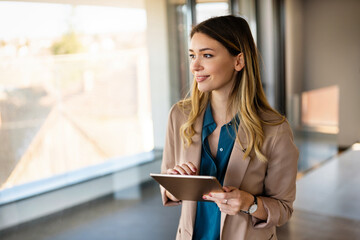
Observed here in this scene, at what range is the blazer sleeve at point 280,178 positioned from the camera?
141 cm

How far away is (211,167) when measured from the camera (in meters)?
1.50

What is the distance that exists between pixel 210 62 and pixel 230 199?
468 mm

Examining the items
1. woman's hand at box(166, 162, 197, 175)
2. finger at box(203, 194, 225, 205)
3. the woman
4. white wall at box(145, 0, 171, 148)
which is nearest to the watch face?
the woman

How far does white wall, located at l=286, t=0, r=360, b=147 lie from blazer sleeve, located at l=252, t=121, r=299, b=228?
4.68 m

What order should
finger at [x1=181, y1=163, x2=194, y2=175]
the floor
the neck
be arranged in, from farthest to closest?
1. the floor
2. the neck
3. finger at [x1=181, y1=163, x2=194, y2=175]

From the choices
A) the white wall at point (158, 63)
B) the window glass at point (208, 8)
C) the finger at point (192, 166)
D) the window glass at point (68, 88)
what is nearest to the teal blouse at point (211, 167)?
the finger at point (192, 166)

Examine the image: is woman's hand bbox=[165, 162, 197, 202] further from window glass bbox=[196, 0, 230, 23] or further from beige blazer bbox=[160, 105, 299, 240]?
window glass bbox=[196, 0, 230, 23]

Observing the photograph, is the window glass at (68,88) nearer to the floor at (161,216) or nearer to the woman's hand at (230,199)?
the floor at (161,216)

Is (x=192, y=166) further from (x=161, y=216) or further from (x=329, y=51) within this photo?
(x=329, y=51)

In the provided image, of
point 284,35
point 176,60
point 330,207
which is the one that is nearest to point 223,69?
point 176,60

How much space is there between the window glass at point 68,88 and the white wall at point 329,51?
134 inches

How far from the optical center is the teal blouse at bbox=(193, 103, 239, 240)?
4.86 feet

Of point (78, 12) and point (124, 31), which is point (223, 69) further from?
point (124, 31)

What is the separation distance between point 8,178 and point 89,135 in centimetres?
66
